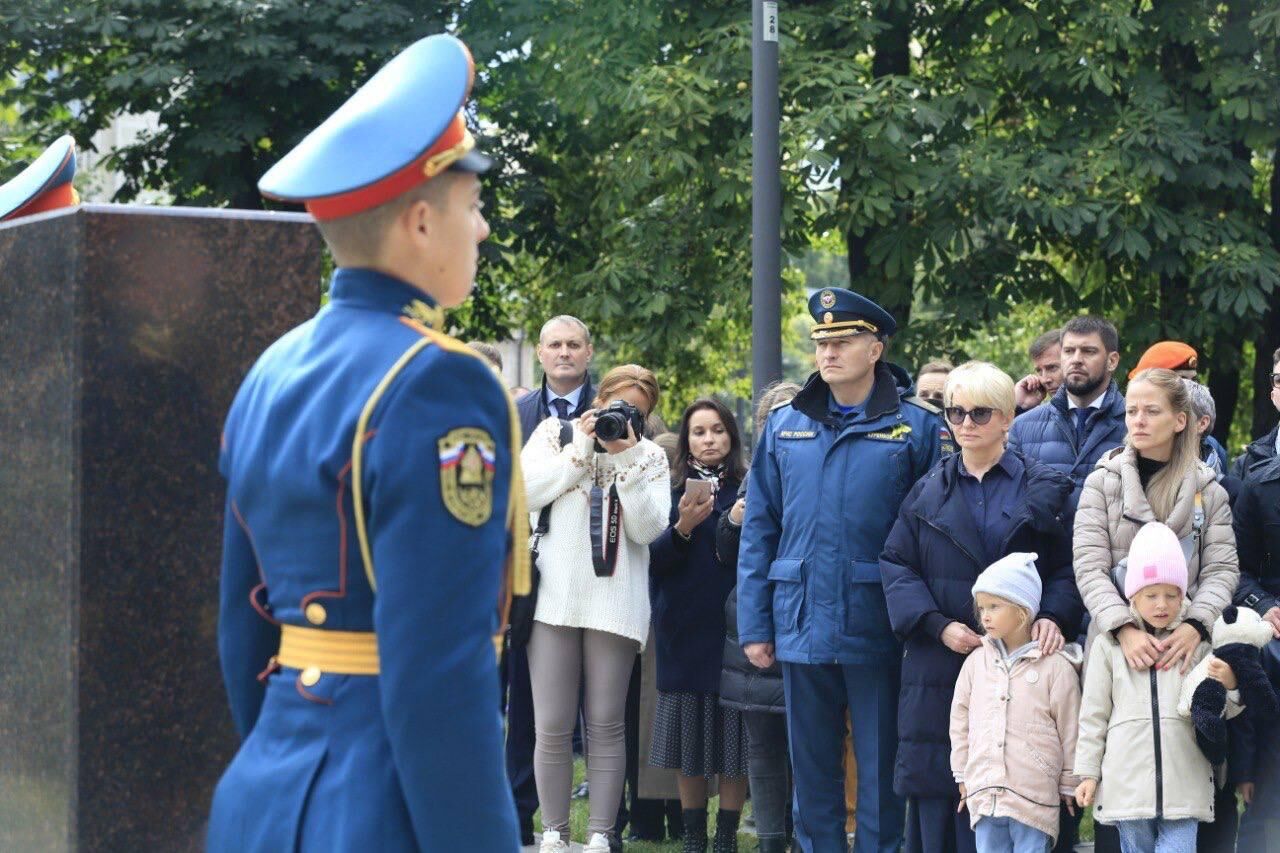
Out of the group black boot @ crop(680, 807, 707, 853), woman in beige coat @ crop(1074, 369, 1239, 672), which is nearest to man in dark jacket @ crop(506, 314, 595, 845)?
black boot @ crop(680, 807, 707, 853)

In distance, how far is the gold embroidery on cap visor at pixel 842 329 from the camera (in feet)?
22.9

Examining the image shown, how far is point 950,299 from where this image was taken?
14016mm

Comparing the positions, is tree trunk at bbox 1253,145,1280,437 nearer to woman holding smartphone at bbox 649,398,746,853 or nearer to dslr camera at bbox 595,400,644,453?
woman holding smartphone at bbox 649,398,746,853

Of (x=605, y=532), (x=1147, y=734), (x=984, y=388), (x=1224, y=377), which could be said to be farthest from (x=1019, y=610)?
(x=1224, y=377)

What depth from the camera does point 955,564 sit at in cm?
649

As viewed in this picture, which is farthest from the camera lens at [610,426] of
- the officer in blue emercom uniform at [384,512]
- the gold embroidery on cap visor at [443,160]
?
the gold embroidery on cap visor at [443,160]

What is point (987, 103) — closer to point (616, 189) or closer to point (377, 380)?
point (616, 189)

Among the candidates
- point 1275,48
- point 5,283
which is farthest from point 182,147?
point 5,283

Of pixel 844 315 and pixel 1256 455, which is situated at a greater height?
pixel 844 315

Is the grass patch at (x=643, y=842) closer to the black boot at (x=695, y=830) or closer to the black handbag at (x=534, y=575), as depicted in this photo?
the black boot at (x=695, y=830)

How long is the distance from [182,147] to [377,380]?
43.1ft

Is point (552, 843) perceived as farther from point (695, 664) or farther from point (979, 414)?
point (979, 414)

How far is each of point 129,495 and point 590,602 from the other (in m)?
4.05

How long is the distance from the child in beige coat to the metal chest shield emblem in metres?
4.15
